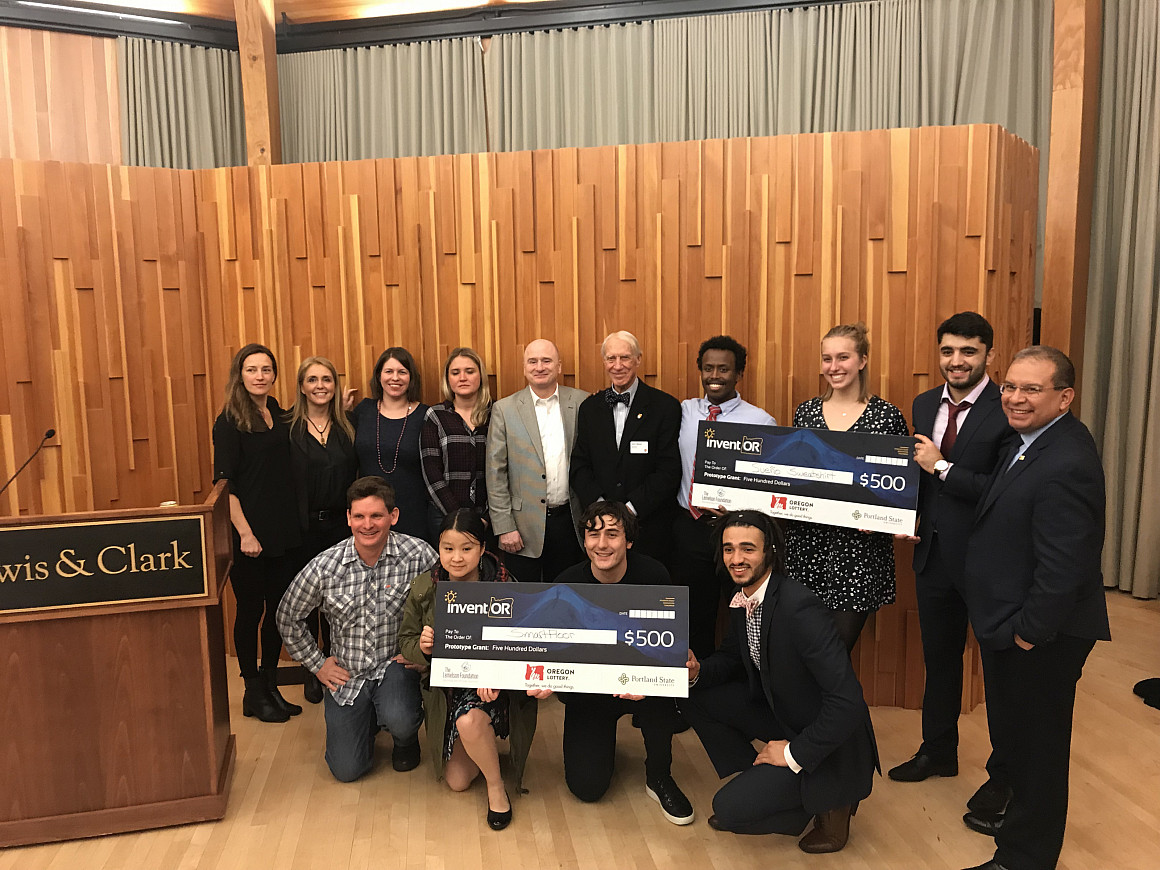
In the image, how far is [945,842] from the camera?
2.63 meters

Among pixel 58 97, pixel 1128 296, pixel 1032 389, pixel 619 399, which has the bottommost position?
pixel 619 399

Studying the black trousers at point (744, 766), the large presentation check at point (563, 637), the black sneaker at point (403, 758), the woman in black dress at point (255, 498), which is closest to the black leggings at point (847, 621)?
the black trousers at point (744, 766)

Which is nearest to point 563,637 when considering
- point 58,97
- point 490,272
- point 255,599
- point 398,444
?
point 398,444

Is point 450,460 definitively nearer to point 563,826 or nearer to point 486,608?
point 486,608

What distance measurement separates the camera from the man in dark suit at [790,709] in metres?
2.39

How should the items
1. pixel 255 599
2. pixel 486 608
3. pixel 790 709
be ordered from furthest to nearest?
pixel 255 599 < pixel 486 608 < pixel 790 709

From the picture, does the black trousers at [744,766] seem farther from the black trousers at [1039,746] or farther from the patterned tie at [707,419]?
the patterned tie at [707,419]

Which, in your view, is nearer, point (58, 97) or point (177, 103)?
point (58, 97)

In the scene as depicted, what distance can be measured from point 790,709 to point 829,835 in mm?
405

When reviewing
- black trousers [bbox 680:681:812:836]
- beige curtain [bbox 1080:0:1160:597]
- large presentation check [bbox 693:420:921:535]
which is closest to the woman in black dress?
large presentation check [bbox 693:420:921:535]

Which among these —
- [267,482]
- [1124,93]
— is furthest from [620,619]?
[1124,93]

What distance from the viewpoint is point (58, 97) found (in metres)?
5.78

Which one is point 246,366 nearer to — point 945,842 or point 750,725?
point 750,725

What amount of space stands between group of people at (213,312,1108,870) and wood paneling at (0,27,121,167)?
3.54 m
